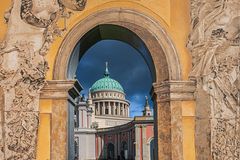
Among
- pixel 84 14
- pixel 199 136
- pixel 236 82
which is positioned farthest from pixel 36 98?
pixel 236 82

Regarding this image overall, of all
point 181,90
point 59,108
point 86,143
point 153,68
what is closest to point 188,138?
point 181,90

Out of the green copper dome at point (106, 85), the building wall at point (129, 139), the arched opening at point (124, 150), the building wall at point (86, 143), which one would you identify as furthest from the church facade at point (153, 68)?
the green copper dome at point (106, 85)

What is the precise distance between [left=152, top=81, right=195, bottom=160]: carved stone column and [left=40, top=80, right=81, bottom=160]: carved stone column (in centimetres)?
171

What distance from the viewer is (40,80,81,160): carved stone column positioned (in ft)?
26.1

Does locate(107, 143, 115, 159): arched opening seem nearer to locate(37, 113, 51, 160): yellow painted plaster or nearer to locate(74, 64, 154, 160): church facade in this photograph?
locate(74, 64, 154, 160): church facade

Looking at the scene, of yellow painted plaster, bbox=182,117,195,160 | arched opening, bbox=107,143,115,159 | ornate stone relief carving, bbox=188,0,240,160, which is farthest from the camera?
arched opening, bbox=107,143,115,159

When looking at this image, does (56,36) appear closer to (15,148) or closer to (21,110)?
(21,110)

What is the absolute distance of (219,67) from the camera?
763cm

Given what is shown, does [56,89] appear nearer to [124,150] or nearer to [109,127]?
[124,150]

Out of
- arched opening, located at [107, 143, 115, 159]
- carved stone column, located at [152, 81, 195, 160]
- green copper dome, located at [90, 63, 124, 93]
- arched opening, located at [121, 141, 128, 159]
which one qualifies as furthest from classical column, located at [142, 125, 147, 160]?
carved stone column, located at [152, 81, 195, 160]

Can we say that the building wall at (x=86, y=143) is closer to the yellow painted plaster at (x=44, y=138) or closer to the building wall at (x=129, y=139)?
the building wall at (x=129, y=139)

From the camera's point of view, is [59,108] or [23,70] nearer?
[23,70]

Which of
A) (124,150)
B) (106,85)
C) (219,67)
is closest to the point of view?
(219,67)

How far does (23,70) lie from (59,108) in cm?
96
